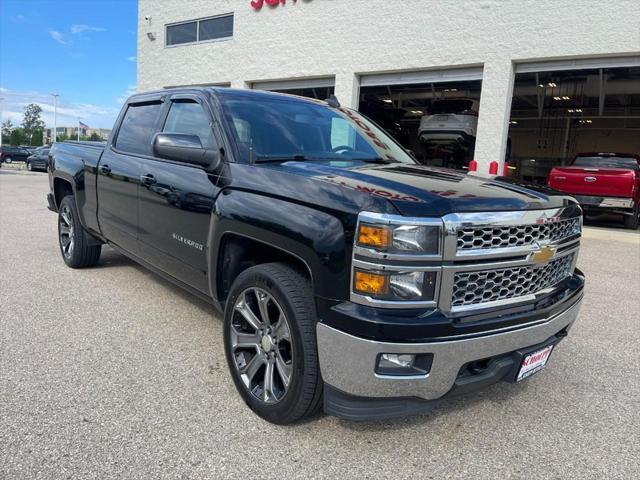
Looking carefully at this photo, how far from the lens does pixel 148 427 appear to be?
8.38ft

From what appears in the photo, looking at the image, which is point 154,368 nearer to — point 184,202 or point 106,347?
point 106,347

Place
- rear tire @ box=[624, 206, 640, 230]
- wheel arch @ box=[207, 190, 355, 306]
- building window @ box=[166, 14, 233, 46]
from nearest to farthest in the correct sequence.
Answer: wheel arch @ box=[207, 190, 355, 306] < rear tire @ box=[624, 206, 640, 230] < building window @ box=[166, 14, 233, 46]

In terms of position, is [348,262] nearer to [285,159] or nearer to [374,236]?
[374,236]

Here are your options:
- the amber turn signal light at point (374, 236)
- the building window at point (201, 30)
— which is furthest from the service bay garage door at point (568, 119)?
the amber turn signal light at point (374, 236)

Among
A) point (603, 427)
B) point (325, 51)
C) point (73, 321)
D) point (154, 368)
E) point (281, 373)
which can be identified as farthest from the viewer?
point (325, 51)

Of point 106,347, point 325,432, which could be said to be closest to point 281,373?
point 325,432

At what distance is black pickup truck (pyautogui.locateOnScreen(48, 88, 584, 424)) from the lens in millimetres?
2125

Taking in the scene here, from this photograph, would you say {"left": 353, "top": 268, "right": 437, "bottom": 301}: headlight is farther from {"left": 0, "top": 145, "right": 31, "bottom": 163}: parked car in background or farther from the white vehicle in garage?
{"left": 0, "top": 145, "right": 31, "bottom": 163}: parked car in background

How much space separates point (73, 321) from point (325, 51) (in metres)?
13.6

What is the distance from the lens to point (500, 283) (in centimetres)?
237

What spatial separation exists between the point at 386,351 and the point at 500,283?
70cm

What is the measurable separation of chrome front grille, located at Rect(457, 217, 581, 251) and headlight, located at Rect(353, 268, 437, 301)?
0.22 meters

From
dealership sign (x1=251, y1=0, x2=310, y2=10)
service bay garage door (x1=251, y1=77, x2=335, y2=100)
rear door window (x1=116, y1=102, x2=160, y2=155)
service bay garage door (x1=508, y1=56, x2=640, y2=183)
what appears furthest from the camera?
service bay garage door (x1=508, y1=56, x2=640, y2=183)

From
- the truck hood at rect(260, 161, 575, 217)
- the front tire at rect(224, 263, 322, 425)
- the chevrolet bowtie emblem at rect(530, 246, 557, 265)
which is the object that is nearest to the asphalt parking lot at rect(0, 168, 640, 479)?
the front tire at rect(224, 263, 322, 425)
